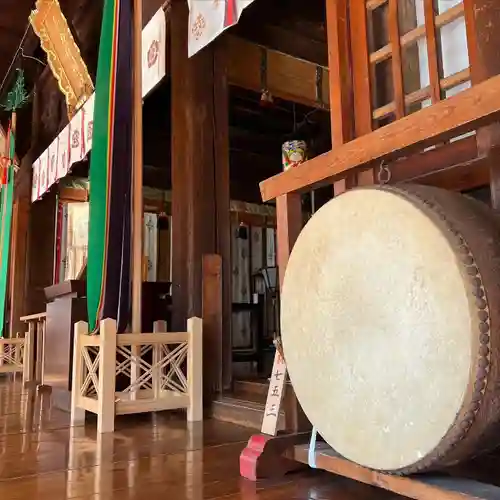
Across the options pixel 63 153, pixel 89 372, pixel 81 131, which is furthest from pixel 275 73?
pixel 89 372

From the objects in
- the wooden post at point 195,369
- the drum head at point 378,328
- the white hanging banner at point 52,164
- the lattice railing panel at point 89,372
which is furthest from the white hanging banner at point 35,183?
the drum head at point 378,328

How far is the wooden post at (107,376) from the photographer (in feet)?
7.23

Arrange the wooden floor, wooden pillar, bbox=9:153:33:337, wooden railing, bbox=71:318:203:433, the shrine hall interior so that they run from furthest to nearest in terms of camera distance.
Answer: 1. wooden pillar, bbox=9:153:33:337
2. wooden railing, bbox=71:318:203:433
3. the shrine hall interior
4. the wooden floor

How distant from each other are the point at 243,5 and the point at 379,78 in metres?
0.98

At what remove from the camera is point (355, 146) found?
1324 millimetres

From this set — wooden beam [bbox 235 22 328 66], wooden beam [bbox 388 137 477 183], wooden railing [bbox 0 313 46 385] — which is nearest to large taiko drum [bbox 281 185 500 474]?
wooden beam [bbox 388 137 477 183]

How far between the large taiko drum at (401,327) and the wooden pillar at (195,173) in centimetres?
159

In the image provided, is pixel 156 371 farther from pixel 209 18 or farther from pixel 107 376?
pixel 209 18

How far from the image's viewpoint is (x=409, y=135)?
1.19 m

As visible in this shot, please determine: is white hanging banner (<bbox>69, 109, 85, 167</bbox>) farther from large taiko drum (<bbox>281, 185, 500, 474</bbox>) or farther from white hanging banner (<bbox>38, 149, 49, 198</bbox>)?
large taiko drum (<bbox>281, 185, 500, 474</bbox>)

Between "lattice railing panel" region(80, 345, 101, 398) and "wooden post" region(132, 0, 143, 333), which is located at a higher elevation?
"wooden post" region(132, 0, 143, 333)

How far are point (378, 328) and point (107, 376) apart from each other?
4.65ft

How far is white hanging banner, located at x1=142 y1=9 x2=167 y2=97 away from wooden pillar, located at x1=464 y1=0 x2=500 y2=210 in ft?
7.10

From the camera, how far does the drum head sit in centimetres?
102
